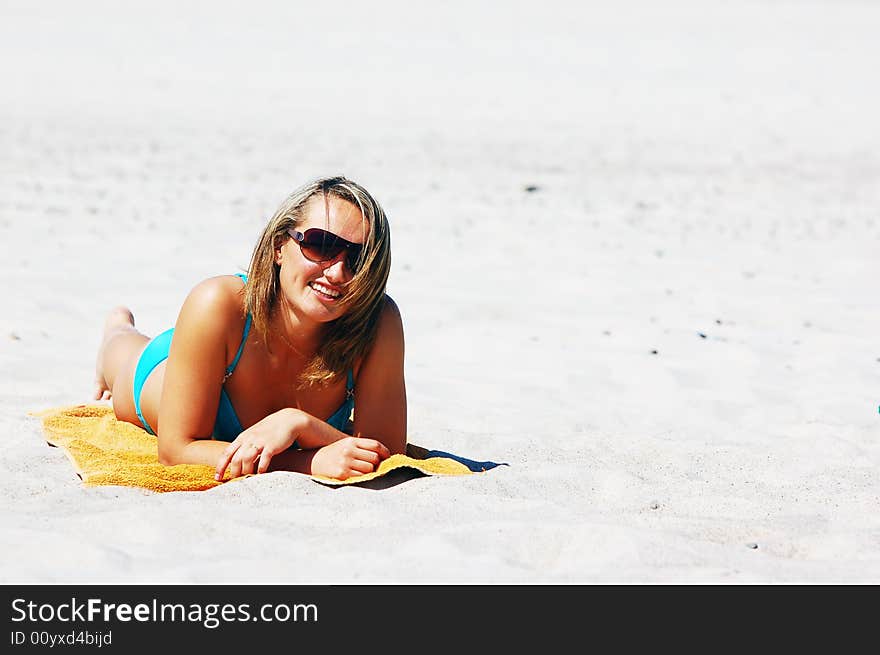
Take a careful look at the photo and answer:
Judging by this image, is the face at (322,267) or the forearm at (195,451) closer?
the face at (322,267)

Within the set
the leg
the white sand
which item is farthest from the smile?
the leg

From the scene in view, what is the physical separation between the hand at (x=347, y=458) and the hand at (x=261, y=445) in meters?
0.12

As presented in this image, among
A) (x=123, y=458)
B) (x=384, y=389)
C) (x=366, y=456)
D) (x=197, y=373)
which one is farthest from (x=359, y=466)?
(x=123, y=458)

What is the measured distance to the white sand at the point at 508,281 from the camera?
339cm

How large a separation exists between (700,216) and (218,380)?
26.4 feet

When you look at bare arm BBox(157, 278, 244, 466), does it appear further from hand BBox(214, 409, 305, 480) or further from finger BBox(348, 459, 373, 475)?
finger BBox(348, 459, 373, 475)

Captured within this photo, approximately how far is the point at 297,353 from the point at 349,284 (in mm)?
439

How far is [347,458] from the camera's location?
12.7 ft

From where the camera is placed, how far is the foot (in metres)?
5.18

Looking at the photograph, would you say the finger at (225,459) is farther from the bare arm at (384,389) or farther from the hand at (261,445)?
the bare arm at (384,389)

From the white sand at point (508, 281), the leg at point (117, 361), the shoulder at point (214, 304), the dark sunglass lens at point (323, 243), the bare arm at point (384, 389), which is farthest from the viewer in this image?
the leg at point (117, 361)

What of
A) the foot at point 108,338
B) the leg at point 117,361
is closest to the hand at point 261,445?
the leg at point 117,361
